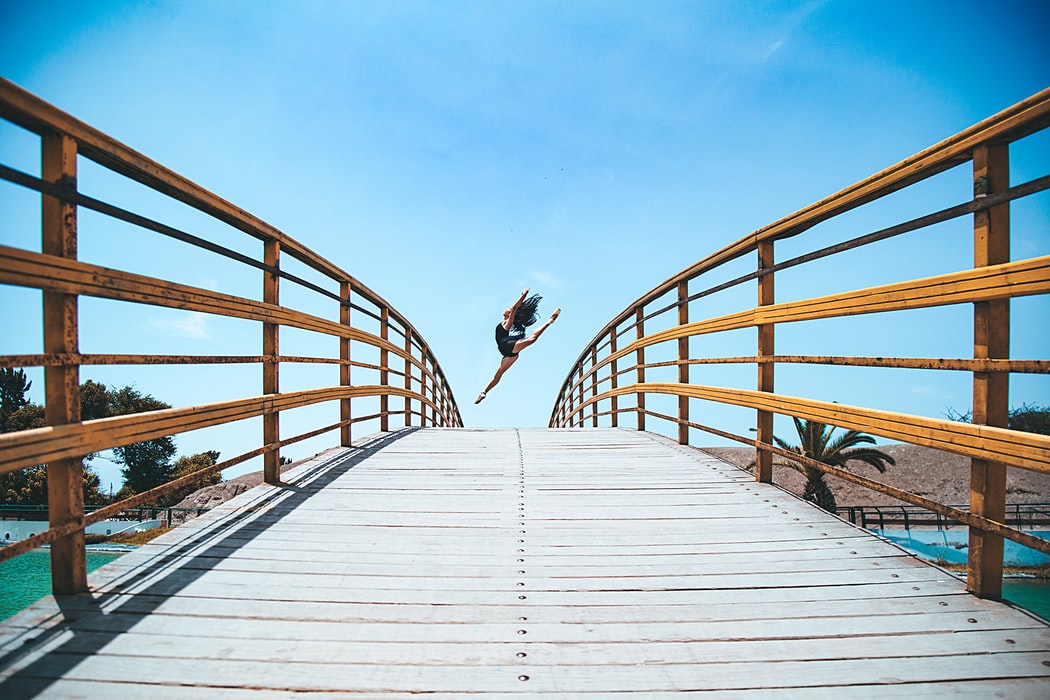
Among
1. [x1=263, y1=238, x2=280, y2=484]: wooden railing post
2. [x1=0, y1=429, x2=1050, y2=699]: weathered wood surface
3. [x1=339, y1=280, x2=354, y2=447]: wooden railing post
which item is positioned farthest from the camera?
[x1=339, y1=280, x2=354, y2=447]: wooden railing post

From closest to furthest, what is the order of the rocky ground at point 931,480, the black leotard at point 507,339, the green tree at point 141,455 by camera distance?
the black leotard at point 507,339
the rocky ground at point 931,480
the green tree at point 141,455

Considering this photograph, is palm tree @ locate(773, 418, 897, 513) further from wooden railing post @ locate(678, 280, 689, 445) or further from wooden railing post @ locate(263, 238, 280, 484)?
wooden railing post @ locate(263, 238, 280, 484)

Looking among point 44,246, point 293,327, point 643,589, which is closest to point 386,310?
point 293,327

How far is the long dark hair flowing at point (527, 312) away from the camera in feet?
30.3

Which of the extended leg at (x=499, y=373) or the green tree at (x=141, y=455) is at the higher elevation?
the extended leg at (x=499, y=373)

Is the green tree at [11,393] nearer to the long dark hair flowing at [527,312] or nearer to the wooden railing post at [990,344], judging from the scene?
the long dark hair flowing at [527,312]

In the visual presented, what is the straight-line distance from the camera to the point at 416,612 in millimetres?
1979

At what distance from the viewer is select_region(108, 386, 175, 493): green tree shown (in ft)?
103

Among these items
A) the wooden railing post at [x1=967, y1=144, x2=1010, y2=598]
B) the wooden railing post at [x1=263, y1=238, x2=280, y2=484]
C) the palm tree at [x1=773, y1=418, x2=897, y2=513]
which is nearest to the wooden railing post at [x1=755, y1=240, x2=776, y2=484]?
the wooden railing post at [x1=967, y1=144, x2=1010, y2=598]

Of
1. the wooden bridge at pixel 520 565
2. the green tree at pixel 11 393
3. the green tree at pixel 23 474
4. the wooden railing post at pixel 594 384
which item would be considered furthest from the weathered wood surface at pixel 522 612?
the green tree at pixel 11 393

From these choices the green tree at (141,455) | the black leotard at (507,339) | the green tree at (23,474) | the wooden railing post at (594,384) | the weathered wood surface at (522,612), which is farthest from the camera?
the green tree at (141,455)

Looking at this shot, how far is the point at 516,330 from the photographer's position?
9414 mm

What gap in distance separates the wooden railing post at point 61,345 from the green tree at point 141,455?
3454cm

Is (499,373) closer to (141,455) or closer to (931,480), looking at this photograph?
(931,480)
